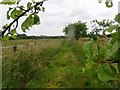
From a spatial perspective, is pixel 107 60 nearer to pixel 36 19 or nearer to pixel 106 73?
pixel 106 73

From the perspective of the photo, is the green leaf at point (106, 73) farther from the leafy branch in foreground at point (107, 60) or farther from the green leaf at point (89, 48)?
the green leaf at point (89, 48)

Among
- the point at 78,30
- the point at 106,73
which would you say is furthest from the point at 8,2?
the point at 78,30

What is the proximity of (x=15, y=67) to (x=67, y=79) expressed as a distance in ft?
6.46

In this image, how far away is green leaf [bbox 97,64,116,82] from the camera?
2.71 ft

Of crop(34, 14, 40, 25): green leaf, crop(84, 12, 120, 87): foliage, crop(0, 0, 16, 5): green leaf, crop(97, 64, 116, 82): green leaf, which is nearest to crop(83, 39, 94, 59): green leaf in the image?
crop(84, 12, 120, 87): foliage

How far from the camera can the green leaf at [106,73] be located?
825 millimetres

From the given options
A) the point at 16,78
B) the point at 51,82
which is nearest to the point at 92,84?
the point at 51,82

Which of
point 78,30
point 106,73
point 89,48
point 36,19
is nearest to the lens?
point 106,73

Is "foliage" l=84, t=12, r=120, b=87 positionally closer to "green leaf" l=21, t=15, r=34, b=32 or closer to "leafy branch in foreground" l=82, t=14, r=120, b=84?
"leafy branch in foreground" l=82, t=14, r=120, b=84

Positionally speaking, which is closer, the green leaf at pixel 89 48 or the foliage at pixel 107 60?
the foliage at pixel 107 60

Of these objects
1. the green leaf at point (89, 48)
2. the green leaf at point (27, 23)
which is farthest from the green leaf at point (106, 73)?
the green leaf at point (27, 23)

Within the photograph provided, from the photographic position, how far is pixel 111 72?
33.0 inches

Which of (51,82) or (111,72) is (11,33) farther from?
(51,82)

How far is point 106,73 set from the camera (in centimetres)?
84
